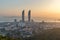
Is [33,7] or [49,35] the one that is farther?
[33,7]

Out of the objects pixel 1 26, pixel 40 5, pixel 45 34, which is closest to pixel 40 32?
pixel 45 34

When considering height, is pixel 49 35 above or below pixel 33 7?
below

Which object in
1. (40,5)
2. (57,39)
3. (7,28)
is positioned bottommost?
(57,39)

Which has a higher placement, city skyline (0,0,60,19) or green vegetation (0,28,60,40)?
city skyline (0,0,60,19)

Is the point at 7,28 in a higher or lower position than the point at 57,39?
higher

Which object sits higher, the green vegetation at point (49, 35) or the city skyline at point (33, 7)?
the city skyline at point (33, 7)

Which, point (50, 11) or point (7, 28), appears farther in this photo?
point (50, 11)

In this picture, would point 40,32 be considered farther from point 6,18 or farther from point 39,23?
point 6,18
